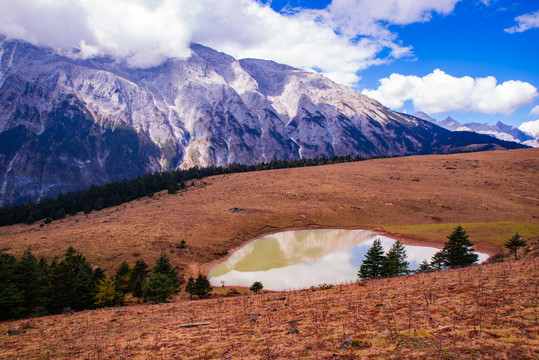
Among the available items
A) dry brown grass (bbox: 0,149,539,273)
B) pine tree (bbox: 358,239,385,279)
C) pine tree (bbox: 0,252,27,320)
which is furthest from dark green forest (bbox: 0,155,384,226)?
pine tree (bbox: 358,239,385,279)

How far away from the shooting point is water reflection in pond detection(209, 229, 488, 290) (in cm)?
4272

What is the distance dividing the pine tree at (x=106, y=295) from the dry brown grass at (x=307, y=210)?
15.4m

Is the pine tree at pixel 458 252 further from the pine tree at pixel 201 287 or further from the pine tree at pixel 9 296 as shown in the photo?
the pine tree at pixel 9 296

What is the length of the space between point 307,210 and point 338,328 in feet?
227

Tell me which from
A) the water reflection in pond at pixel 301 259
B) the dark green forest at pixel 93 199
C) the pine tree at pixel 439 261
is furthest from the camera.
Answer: the dark green forest at pixel 93 199

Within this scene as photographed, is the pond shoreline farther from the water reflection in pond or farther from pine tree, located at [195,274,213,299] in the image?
pine tree, located at [195,274,213,299]

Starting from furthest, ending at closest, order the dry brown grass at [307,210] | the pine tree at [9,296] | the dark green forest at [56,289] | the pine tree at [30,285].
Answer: the dry brown grass at [307,210]
the pine tree at [30,285]
the dark green forest at [56,289]
the pine tree at [9,296]

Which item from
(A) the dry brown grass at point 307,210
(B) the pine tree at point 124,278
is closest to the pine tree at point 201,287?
(B) the pine tree at point 124,278

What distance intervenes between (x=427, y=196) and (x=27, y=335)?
102 meters

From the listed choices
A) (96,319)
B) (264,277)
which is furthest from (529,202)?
(96,319)

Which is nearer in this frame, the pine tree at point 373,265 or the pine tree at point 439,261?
the pine tree at point 373,265

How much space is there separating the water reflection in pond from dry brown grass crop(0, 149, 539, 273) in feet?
16.8

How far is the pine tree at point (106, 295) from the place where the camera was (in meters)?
30.5

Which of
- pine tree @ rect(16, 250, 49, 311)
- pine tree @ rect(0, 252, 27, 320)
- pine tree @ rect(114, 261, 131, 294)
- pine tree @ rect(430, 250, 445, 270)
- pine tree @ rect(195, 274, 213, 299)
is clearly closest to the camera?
pine tree @ rect(0, 252, 27, 320)
